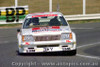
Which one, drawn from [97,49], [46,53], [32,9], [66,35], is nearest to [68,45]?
[66,35]

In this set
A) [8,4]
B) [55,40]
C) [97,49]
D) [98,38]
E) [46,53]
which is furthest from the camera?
[8,4]

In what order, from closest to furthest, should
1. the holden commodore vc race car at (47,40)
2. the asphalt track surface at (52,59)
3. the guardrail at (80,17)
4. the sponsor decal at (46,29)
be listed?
the asphalt track surface at (52,59), the holden commodore vc race car at (47,40), the sponsor decal at (46,29), the guardrail at (80,17)

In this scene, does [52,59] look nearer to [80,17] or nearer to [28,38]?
[28,38]

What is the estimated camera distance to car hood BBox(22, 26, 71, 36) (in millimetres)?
12938

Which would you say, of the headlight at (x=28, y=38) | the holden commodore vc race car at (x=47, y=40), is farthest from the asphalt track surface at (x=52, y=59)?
the headlight at (x=28, y=38)

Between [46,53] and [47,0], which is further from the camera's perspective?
[47,0]

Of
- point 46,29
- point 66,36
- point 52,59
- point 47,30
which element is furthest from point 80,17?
point 52,59

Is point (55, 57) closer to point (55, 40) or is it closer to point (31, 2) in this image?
point (55, 40)

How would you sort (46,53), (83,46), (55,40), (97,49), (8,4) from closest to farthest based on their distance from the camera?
(55,40) → (46,53) → (97,49) → (83,46) → (8,4)

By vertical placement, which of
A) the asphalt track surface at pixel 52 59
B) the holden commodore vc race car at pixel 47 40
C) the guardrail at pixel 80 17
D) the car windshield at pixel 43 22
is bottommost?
the guardrail at pixel 80 17

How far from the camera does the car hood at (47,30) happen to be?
12.9 m

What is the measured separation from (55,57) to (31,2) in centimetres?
2307

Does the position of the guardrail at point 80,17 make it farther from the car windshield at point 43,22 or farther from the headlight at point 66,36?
the headlight at point 66,36

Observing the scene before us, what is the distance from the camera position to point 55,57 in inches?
509
